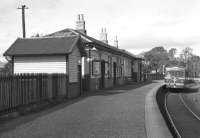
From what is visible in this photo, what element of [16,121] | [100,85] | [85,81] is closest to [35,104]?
[16,121]

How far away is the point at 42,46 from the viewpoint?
19734mm

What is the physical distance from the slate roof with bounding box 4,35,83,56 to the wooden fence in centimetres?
168

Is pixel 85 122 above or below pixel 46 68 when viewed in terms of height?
below

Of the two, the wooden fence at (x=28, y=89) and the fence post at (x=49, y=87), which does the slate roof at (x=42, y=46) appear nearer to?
the wooden fence at (x=28, y=89)

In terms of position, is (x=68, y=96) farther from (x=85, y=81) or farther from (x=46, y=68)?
(x=85, y=81)

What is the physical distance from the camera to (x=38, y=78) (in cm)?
1448

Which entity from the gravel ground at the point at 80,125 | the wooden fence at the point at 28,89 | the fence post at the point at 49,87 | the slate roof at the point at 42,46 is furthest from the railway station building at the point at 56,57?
the gravel ground at the point at 80,125

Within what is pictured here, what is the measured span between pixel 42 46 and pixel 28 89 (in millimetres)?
6957

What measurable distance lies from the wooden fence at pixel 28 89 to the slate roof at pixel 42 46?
168 centimetres

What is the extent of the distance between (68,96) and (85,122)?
855 cm

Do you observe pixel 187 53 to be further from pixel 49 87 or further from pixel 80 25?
pixel 49 87

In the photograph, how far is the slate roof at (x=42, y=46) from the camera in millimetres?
18797

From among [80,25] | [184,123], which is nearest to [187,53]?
[80,25]

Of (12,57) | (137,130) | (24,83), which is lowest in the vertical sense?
(137,130)
